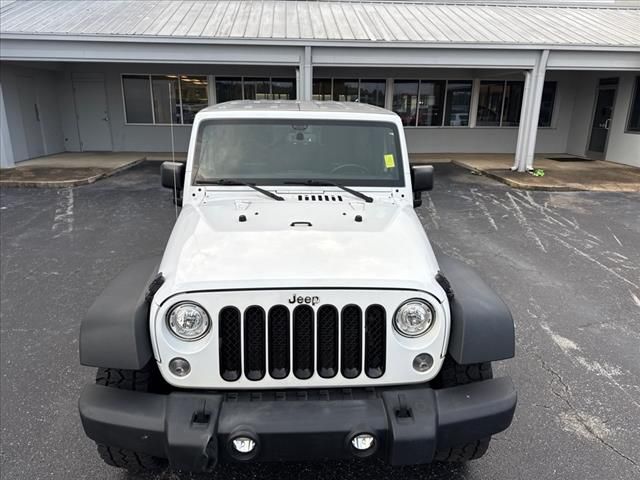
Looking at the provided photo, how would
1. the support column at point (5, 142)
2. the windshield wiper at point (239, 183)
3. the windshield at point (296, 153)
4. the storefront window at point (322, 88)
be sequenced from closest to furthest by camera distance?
the windshield wiper at point (239, 183) → the windshield at point (296, 153) → the support column at point (5, 142) → the storefront window at point (322, 88)

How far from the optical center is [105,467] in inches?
104

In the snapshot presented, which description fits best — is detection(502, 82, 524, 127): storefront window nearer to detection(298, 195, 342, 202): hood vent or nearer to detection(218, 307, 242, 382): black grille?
detection(298, 195, 342, 202): hood vent

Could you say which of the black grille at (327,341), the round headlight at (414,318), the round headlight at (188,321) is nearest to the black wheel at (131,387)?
the round headlight at (188,321)

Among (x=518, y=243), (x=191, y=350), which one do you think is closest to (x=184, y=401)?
(x=191, y=350)

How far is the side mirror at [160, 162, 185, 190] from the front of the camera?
3.47 meters

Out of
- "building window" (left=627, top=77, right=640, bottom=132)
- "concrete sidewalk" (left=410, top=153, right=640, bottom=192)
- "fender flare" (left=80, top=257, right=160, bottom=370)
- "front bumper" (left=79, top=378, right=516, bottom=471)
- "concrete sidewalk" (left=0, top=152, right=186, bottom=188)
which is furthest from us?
"building window" (left=627, top=77, right=640, bottom=132)

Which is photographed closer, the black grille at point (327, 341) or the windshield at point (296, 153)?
the black grille at point (327, 341)

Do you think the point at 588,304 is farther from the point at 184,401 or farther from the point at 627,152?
the point at 627,152

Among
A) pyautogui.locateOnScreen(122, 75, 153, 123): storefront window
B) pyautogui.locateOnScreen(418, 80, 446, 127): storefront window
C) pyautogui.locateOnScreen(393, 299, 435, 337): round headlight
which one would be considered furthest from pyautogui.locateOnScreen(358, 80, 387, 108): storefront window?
pyautogui.locateOnScreen(393, 299, 435, 337): round headlight

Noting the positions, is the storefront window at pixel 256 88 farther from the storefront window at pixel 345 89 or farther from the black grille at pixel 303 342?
the black grille at pixel 303 342

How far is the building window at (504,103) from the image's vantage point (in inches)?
669

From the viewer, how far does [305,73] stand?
11.5 m

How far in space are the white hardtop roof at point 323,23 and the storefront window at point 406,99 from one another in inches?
95.4

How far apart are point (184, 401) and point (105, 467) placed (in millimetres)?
995
